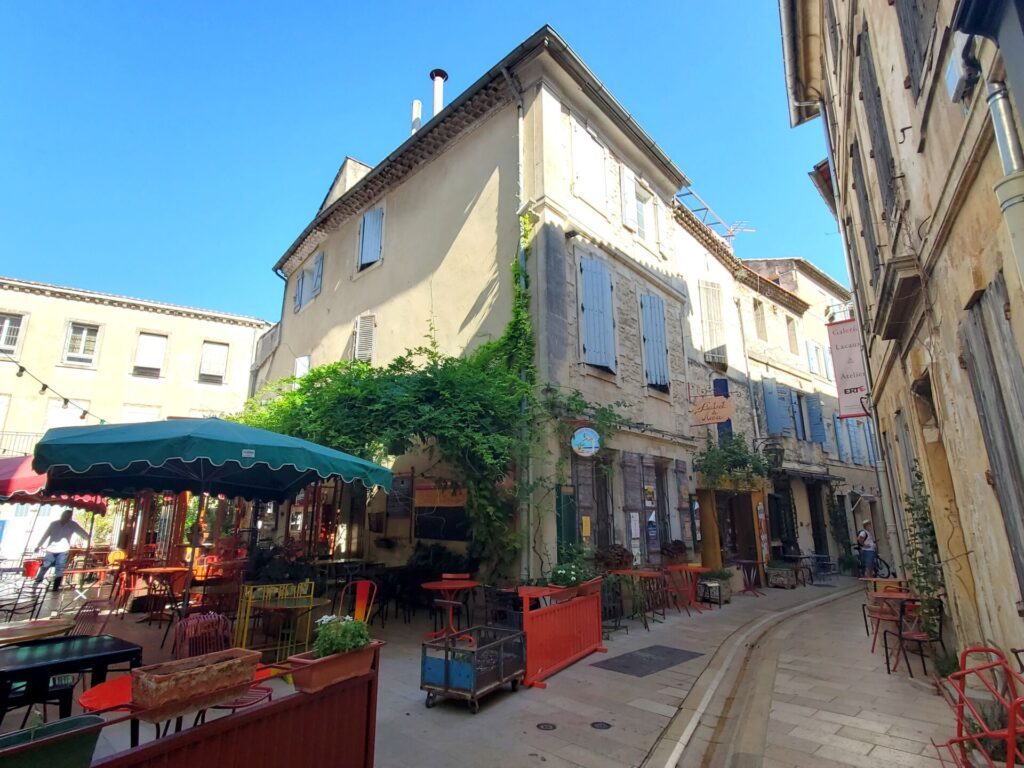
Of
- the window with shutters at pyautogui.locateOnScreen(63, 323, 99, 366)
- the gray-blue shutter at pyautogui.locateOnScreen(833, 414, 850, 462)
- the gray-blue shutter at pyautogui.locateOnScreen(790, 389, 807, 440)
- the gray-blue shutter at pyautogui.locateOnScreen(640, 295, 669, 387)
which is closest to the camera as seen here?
the gray-blue shutter at pyautogui.locateOnScreen(640, 295, 669, 387)

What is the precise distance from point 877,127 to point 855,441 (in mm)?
18059

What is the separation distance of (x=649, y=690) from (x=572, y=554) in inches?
119

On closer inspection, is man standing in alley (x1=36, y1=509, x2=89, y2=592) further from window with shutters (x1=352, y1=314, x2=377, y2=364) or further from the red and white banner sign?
the red and white banner sign

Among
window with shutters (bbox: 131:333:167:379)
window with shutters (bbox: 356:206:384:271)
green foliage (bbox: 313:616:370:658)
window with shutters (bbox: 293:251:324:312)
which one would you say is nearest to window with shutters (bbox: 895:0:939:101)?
green foliage (bbox: 313:616:370:658)

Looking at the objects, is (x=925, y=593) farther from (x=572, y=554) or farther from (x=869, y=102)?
(x=869, y=102)

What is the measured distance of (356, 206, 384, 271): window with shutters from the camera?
43.8 feet

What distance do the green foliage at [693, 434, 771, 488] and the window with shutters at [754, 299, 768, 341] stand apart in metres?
5.26

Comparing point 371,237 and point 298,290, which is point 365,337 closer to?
point 371,237

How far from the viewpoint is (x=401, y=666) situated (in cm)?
611

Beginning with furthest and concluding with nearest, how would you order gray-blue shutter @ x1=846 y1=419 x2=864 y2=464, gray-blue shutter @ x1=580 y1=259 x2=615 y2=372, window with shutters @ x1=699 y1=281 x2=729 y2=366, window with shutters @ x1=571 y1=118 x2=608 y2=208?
gray-blue shutter @ x1=846 y1=419 x2=864 y2=464 < window with shutters @ x1=699 y1=281 x2=729 y2=366 < window with shutters @ x1=571 y1=118 x2=608 y2=208 < gray-blue shutter @ x1=580 y1=259 x2=615 y2=372

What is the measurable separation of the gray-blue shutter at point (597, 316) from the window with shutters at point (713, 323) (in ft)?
17.2

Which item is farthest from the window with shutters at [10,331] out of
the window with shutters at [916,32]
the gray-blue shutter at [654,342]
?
the window with shutters at [916,32]

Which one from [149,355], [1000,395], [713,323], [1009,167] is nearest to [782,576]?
[713,323]

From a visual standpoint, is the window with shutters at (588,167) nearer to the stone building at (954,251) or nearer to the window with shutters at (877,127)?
the stone building at (954,251)
